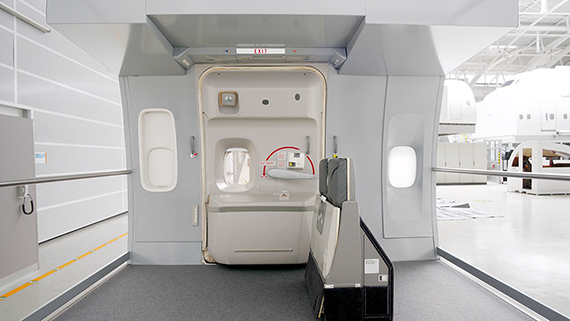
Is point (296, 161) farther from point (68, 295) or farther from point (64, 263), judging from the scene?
point (64, 263)

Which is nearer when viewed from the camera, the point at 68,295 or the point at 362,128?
the point at 68,295

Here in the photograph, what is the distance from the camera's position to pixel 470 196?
8.62 m

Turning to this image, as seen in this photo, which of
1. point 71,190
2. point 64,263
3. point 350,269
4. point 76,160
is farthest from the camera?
point 76,160

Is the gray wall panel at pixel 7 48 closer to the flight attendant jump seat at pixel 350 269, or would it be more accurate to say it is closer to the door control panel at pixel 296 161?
the door control panel at pixel 296 161

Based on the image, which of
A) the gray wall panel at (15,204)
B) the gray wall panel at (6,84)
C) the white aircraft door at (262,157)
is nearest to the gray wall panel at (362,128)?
the white aircraft door at (262,157)

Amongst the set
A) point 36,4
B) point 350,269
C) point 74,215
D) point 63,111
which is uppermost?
point 36,4

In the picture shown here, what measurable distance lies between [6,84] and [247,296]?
3631 mm

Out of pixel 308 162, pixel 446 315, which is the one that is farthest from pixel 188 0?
pixel 446 315

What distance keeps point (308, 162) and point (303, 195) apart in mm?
341

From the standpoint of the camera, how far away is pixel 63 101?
4.60 m

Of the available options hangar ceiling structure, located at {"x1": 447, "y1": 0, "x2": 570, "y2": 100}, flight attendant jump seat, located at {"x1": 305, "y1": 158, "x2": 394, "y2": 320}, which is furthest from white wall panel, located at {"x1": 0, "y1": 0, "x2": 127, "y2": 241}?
hangar ceiling structure, located at {"x1": 447, "y1": 0, "x2": 570, "y2": 100}

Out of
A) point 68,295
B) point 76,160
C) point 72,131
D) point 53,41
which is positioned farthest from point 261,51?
point 76,160

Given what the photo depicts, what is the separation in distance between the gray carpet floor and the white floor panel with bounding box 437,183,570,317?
572 millimetres

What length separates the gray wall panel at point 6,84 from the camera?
11.6 ft
